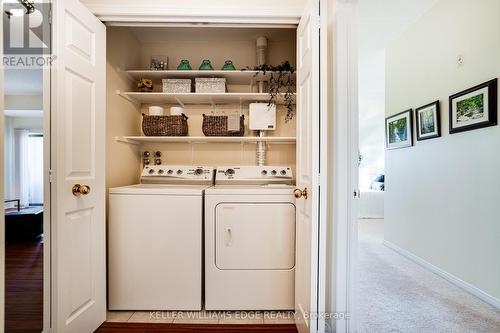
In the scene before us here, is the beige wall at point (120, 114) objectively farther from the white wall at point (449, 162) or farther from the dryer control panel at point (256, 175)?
the white wall at point (449, 162)

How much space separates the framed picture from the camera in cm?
196

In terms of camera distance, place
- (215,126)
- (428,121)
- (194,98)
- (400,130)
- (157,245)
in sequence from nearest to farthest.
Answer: (157,245), (215,126), (194,98), (428,121), (400,130)

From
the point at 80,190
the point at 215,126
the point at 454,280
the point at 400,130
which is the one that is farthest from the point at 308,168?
the point at 400,130

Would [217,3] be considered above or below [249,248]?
above

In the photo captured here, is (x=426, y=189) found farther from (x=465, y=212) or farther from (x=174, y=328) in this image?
(x=174, y=328)

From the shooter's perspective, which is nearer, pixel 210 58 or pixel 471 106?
pixel 471 106

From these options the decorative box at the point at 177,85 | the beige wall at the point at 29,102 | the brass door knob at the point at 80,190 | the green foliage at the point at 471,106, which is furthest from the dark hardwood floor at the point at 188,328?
the green foliage at the point at 471,106

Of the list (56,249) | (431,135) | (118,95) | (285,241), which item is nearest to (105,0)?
(118,95)

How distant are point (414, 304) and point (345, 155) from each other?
1.48 meters

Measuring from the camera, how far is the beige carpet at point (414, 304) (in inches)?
68.1

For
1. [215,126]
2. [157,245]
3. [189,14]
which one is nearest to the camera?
[189,14]

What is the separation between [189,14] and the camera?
1.70 m

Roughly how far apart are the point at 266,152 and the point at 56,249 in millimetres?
1731

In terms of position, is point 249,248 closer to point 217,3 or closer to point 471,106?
point 217,3
